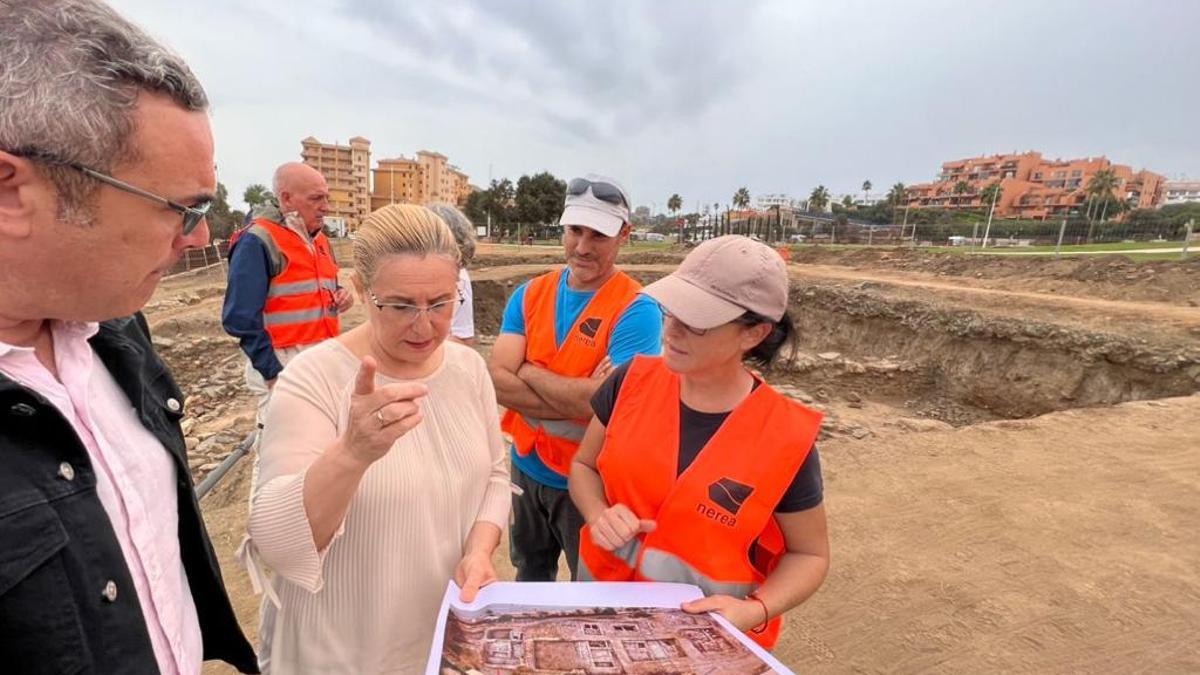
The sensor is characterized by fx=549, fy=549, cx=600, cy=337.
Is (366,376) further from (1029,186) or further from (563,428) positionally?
(1029,186)

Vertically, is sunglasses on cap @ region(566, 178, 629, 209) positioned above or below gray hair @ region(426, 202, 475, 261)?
above

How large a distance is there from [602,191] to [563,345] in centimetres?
79

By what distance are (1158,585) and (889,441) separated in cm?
256

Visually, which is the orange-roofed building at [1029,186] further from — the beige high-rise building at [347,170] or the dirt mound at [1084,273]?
the beige high-rise building at [347,170]

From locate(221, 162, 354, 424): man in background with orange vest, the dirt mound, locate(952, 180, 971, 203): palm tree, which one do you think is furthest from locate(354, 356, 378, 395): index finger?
locate(952, 180, 971, 203): palm tree

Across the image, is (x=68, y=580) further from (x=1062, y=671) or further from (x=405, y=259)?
(x=1062, y=671)

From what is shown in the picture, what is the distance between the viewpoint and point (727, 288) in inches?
67.7

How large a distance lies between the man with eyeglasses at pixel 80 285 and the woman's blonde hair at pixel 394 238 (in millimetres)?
486

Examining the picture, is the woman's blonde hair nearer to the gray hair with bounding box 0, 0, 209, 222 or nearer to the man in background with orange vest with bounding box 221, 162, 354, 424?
the gray hair with bounding box 0, 0, 209, 222

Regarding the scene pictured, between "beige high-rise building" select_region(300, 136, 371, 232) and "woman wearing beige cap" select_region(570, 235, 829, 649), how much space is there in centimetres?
7280

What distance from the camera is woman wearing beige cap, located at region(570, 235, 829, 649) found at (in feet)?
5.35

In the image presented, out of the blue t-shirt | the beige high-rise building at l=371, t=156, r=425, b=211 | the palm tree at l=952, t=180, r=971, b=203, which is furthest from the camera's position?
the palm tree at l=952, t=180, r=971, b=203

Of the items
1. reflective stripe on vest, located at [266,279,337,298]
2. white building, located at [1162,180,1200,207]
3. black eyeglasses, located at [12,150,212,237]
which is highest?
white building, located at [1162,180,1200,207]

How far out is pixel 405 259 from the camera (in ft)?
5.14
